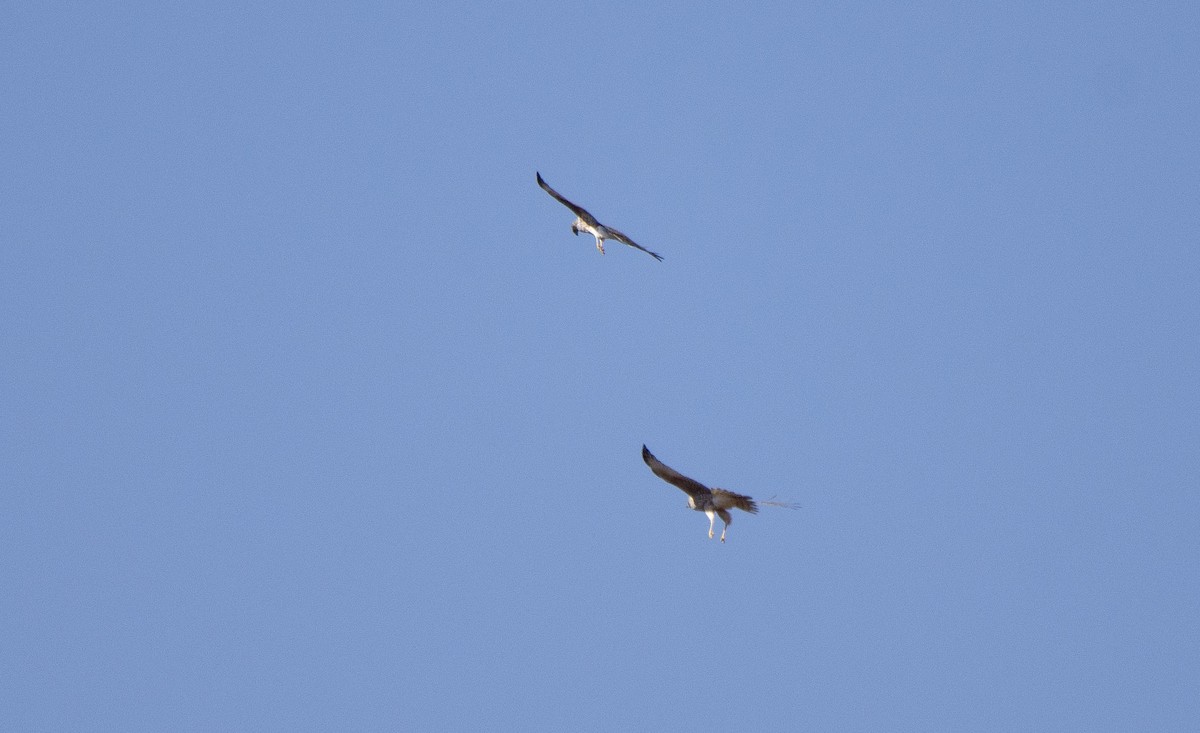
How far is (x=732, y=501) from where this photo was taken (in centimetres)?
3372

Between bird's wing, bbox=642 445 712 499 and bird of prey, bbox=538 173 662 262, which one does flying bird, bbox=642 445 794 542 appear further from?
bird of prey, bbox=538 173 662 262

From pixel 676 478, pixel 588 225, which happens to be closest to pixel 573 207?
pixel 588 225

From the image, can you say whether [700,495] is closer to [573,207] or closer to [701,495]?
[701,495]

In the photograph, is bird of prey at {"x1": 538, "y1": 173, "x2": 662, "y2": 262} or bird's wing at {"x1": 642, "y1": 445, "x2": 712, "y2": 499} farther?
bird of prey at {"x1": 538, "y1": 173, "x2": 662, "y2": 262}

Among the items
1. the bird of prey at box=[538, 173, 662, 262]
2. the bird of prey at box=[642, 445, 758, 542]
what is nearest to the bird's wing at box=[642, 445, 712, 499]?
the bird of prey at box=[642, 445, 758, 542]

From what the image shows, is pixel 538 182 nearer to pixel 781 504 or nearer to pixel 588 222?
pixel 588 222

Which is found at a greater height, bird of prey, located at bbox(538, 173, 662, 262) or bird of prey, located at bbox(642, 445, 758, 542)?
bird of prey, located at bbox(538, 173, 662, 262)

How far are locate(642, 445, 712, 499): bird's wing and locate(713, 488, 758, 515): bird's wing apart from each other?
1.12ft

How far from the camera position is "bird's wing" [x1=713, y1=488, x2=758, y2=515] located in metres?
33.2

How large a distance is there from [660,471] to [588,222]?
29.6 feet

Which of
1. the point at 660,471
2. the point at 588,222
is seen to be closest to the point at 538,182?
the point at 588,222

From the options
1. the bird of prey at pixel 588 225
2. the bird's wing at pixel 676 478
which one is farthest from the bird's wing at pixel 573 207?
the bird's wing at pixel 676 478

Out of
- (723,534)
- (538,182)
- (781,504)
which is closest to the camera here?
(781,504)

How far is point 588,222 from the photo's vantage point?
41844mm
